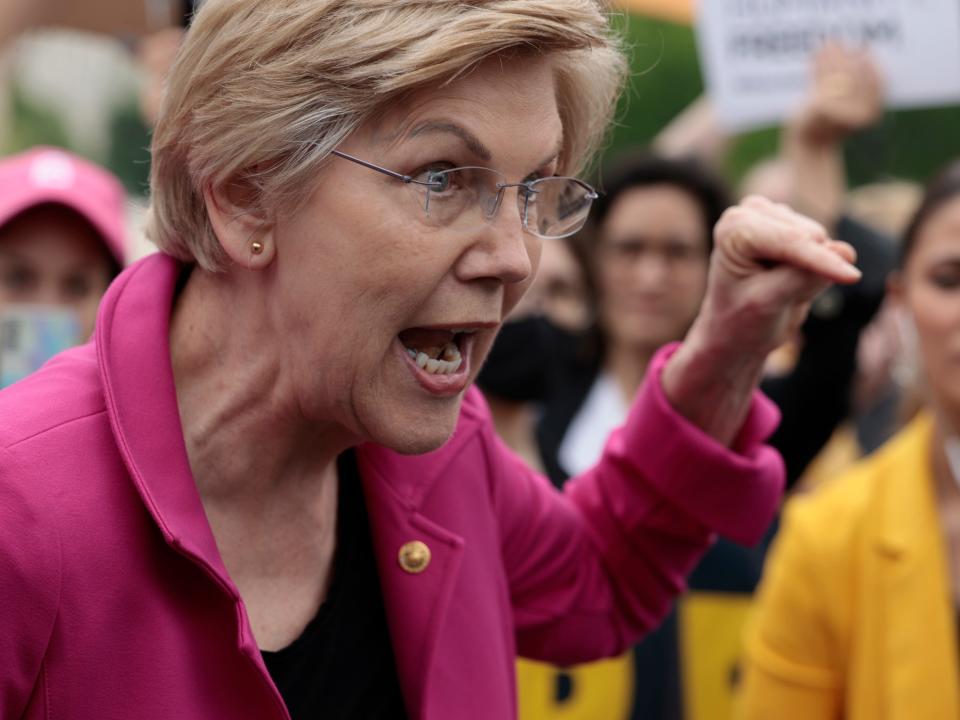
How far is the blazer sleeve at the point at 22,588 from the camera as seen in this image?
1583mm

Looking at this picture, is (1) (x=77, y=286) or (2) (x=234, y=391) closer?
(2) (x=234, y=391)

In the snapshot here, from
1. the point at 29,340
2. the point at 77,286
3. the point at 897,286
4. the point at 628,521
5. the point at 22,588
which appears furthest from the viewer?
the point at 77,286

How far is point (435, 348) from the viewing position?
1.90 meters

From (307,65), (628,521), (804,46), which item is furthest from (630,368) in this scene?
(307,65)

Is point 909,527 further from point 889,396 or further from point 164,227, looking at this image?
point 889,396

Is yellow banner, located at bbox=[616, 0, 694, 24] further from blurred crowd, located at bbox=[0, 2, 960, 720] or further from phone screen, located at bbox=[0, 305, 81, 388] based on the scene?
phone screen, located at bbox=[0, 305, 81, 388]

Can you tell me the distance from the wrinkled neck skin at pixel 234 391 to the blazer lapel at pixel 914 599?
163 cm

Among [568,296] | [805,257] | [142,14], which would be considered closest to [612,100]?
[805,257]

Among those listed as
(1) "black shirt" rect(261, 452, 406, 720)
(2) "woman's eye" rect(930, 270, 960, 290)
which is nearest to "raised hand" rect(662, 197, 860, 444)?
(1) "black shirt" rect(261, 452, 406, 720)

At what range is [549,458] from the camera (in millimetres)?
3961

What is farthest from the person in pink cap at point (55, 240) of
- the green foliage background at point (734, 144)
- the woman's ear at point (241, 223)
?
the green foliage background at point (734, 144)

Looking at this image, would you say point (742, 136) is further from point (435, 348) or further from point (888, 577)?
point (435, 348)

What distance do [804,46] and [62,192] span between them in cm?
216

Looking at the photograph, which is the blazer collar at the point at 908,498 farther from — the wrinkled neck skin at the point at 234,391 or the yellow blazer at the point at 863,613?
the wrinkled neck skin at the point at 234,391
